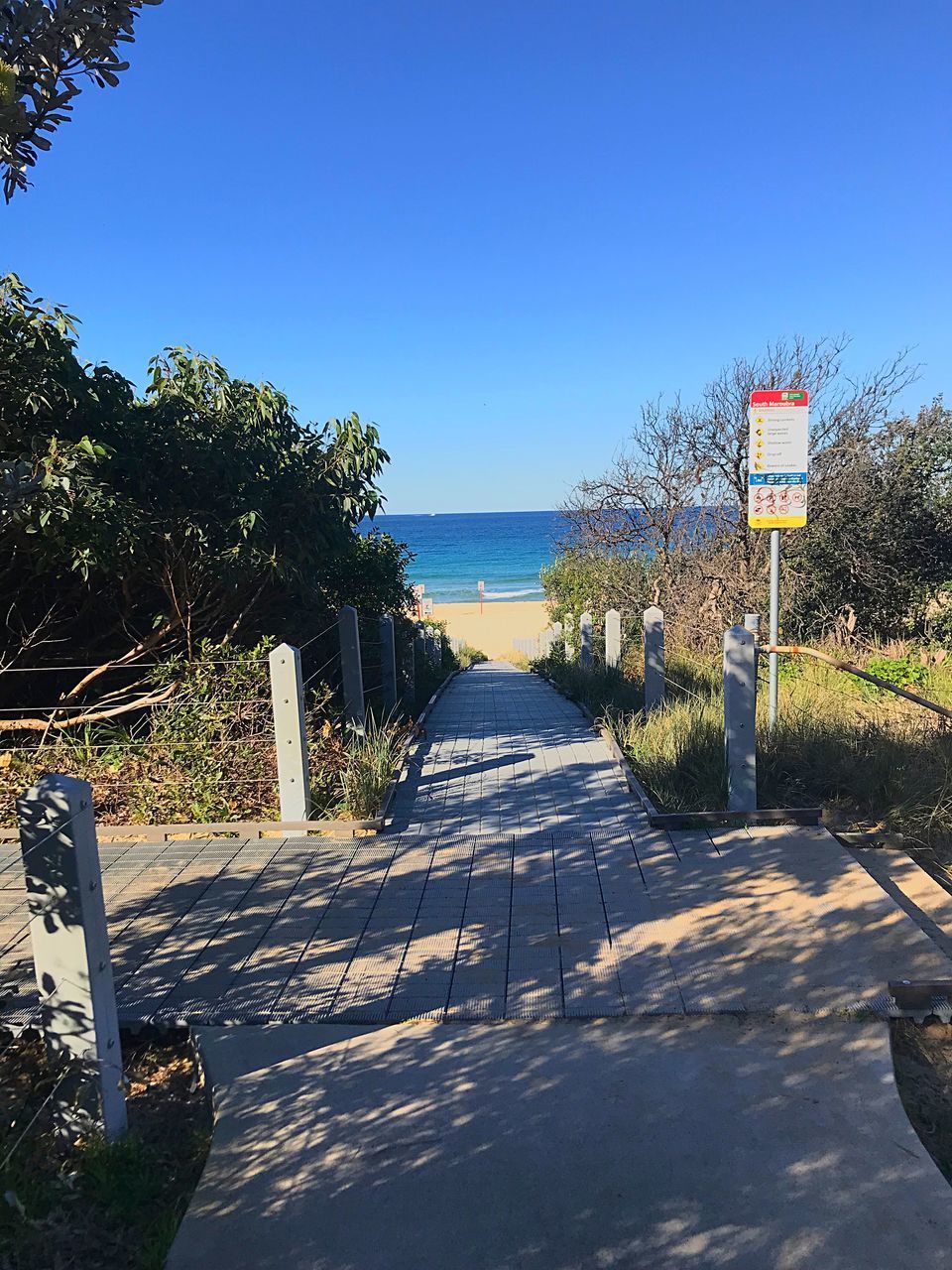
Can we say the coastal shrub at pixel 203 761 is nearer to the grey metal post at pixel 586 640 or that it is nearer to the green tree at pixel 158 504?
the green tree at pixel 158 504

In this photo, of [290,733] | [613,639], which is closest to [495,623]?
[613,639]

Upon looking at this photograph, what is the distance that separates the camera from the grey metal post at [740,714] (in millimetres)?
5531

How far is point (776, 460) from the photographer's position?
6.75 metres

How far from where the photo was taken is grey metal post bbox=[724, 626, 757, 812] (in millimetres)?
5531

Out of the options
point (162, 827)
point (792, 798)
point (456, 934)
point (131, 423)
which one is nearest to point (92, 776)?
point (162, 827)

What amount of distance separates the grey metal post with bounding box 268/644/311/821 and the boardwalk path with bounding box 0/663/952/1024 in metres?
0.32

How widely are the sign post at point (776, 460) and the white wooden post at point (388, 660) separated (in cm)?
498

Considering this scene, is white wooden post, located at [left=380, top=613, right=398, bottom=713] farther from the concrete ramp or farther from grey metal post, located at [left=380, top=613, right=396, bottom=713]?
the concrete ramp

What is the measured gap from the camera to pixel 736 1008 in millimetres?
3490

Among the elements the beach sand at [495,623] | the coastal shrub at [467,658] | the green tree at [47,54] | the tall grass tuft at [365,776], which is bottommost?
the beach sand at [495,623]

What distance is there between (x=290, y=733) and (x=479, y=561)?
284ft

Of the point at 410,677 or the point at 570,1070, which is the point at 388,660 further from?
the point at 570,1070

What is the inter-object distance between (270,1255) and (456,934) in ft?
A: 6.29

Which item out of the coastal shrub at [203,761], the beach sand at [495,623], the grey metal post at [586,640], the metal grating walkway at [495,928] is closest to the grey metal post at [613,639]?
the grey metal post at [586,640]
